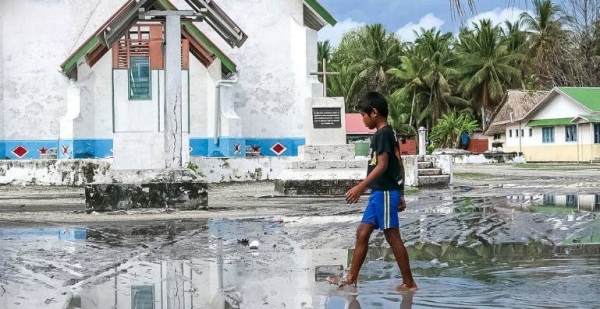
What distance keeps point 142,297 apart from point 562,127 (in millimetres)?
54948

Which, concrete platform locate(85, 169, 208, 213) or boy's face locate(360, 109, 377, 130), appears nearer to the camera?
boy's face locate(360, 109, 377, 130)

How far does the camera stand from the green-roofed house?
54375mm

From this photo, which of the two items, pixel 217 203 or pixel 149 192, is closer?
pixel 149 192

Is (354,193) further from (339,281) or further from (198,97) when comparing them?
(198,97)

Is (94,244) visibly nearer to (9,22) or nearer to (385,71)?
(9,22)

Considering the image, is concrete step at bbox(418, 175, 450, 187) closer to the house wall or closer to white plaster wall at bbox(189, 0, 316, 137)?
white plaster wall at bbox(189, 0, 316, 137)

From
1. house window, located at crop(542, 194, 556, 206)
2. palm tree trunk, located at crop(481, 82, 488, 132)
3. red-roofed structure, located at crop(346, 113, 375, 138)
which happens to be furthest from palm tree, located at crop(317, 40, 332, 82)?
house window, located at crop(542, 194, 556, 206)

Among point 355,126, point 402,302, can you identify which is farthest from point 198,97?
point 355,126

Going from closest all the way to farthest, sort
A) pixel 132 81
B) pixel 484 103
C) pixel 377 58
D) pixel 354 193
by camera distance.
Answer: pixel 354 193
pixel 132 81
pixel 484 103
pixel 377 58

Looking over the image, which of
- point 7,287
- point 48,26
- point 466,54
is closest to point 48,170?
point 48,26

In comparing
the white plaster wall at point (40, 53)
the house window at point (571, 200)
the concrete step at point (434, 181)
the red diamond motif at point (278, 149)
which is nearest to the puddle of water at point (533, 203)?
the house window at point (571, 200)

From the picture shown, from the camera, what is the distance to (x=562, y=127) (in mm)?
57531

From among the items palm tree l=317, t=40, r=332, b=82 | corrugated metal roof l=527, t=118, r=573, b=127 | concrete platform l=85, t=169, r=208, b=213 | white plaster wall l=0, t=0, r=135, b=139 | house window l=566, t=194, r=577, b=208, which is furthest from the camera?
palm tree l=317, t=40, r=332, b=82

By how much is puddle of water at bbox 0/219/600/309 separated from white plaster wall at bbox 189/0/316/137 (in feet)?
58.0
